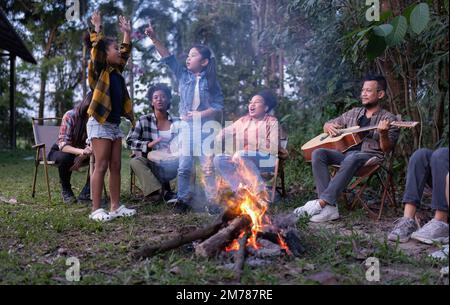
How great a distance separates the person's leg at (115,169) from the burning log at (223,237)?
1.58 m

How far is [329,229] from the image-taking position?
3900 mm

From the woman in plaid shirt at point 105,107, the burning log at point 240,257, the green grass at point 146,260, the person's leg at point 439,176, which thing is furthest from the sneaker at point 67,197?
the person's leg at point 439,176

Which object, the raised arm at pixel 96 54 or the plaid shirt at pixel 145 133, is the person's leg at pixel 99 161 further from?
the plaid shirt at pixel 145 133

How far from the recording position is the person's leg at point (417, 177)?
3.53 metres

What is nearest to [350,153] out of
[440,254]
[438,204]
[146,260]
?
[438,204]

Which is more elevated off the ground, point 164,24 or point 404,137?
point 164,24

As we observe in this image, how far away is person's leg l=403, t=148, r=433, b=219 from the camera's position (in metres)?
3.53

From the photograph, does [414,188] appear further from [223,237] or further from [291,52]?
[291,52]

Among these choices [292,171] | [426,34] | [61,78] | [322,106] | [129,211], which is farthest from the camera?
[61,78]

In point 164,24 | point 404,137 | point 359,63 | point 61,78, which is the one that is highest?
point 164,24

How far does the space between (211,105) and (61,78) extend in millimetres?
17080

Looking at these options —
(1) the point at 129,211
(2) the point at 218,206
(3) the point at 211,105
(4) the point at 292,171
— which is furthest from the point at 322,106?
(1) the point at 129,211
